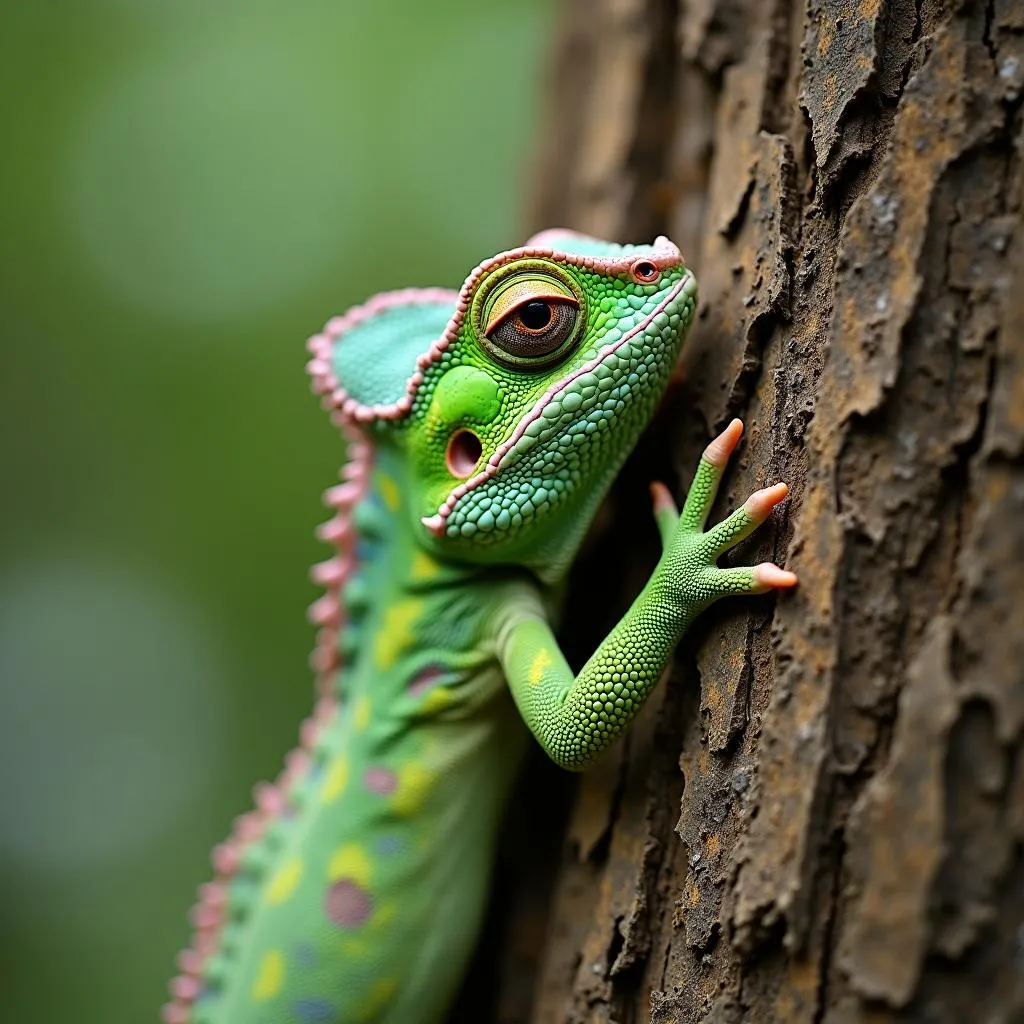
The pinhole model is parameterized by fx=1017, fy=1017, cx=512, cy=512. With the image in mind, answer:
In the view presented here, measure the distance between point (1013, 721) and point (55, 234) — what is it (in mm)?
7181

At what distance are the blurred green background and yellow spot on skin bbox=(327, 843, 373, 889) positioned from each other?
13.9 feet

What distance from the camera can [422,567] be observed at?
2.85 metres

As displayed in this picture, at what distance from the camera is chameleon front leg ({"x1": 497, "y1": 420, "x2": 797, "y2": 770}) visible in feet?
7.29

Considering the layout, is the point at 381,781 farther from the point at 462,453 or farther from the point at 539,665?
the point at 462,453

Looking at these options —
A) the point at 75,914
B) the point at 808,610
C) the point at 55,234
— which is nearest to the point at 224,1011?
the point at 808,610

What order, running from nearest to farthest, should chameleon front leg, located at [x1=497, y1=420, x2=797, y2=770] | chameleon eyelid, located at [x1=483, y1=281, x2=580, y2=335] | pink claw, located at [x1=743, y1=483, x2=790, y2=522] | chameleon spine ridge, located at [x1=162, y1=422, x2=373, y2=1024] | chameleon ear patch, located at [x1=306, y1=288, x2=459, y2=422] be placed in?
1. pink claw, located at [x1=743, y1=483, x2=790, y2=522]
2. chameleon front leg, located at [x1=497, y1=420, x2=797, y2=770]
3. chameleon eyelid, located at [x1=483, y1=281, x2=580, y2=335]
4. chameleon ear patch, located at [x1=306, y1=288, x2=459, y2=422]
5. chameleon spine ridge, located at [x1=162, y1=422, x2=373, y2=1024]

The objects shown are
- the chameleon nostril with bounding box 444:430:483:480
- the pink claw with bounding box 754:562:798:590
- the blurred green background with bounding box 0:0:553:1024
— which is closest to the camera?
the pink claw with bounding box 754:562:798:590

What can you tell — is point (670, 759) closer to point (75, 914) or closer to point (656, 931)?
point (656, 931)

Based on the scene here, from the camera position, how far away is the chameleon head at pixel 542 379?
244 cm

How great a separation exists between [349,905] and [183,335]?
530 cm

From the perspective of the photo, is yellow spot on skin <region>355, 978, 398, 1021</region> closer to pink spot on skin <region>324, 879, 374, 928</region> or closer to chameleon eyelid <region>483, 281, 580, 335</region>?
pink spot on skin <region>324, 879, 374, 928</region>

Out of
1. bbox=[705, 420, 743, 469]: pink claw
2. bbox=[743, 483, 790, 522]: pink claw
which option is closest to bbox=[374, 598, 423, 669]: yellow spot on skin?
bbox=[705, 420, 743, 469]: pink claw

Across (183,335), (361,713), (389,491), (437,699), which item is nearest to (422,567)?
(389,491)

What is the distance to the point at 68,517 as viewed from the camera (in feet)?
23.4
